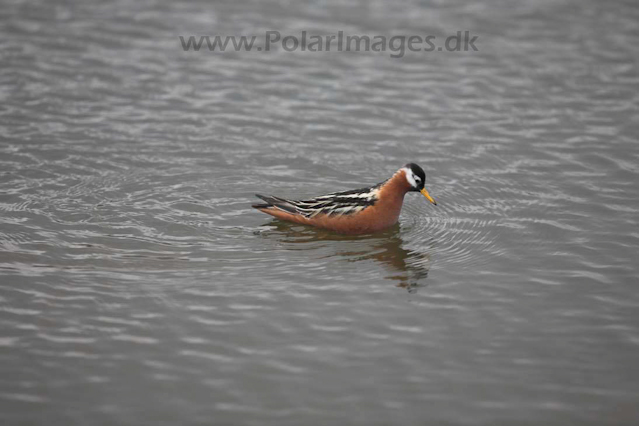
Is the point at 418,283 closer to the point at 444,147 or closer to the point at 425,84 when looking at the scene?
the point at 444,147

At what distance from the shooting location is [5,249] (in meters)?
11.3

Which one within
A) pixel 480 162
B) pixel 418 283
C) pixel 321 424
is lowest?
pixel 321 424

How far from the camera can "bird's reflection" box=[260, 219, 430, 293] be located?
11086 millimetres

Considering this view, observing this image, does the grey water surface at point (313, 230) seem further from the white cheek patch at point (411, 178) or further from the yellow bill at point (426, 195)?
the white cheek patch at point (411, 178)

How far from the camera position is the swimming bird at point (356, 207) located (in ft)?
40.6

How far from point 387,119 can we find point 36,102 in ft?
24.4

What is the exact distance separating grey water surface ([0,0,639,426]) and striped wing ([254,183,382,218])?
0.35 m

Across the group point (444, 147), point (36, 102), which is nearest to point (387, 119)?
point (444, 147)

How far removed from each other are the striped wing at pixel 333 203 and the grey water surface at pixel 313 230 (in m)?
0.35

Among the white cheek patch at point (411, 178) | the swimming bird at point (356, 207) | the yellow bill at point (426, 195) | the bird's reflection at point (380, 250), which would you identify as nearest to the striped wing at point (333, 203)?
the swimming bird at point (356, 207)

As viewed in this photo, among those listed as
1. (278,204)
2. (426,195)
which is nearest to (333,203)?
(278,204)

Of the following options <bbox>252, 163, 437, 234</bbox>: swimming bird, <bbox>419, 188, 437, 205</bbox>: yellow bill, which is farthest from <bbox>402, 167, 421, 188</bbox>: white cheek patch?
<bbox>419, 188, 437, 205</bbox>: yellow bill

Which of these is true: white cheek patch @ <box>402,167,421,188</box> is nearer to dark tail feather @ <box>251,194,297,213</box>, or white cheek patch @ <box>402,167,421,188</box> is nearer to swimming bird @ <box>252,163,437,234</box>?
swimming bird @ <box>252,163,437,234</box>

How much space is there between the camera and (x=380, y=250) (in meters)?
12.0
